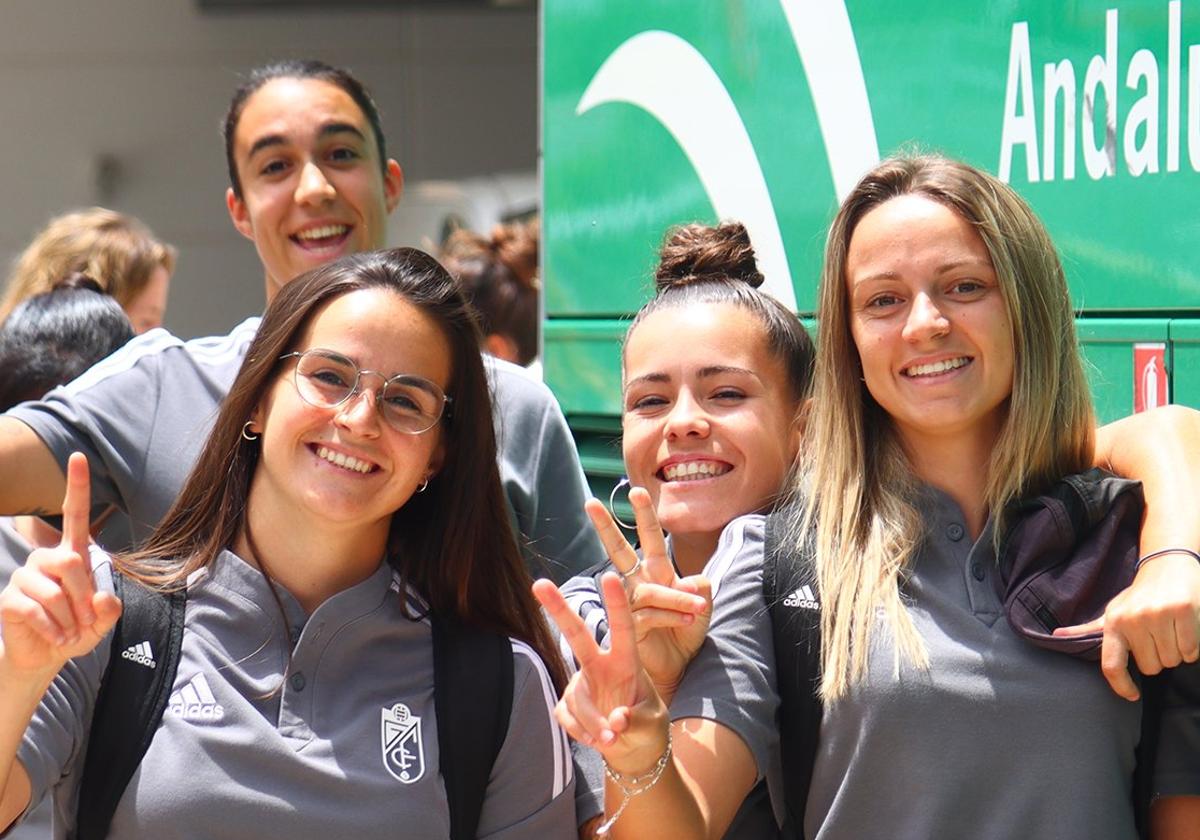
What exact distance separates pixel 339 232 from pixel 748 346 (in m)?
1.11

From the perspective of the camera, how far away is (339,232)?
357 cm

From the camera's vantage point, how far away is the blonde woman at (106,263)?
5000 mm

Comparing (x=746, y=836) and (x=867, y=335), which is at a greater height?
(x=867, y=335)

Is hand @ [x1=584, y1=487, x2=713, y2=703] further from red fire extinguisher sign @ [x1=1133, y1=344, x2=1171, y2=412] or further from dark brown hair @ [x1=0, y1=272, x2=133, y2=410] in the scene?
dark brown hair @ [x1=0, y1=272, x2=133, y2=410]

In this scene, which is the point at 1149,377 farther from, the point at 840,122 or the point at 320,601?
the point at 320,601

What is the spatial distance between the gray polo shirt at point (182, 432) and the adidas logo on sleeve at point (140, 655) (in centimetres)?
75

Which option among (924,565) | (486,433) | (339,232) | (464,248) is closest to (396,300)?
(486,433)

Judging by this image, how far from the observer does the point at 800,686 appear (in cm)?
234

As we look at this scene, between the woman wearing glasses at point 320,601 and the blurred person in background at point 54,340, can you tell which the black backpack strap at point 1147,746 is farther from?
the blurred person in background at point 54,340

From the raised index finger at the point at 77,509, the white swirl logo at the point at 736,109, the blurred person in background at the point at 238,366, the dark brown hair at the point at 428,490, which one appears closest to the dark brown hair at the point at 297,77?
the blurred person in background at the point at 238,366

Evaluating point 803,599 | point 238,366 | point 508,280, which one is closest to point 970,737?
point 803,599

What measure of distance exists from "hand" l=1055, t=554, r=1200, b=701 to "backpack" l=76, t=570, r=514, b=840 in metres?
0.81

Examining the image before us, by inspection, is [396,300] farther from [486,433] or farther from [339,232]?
[339,232]

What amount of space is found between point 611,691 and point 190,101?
1001 cm
